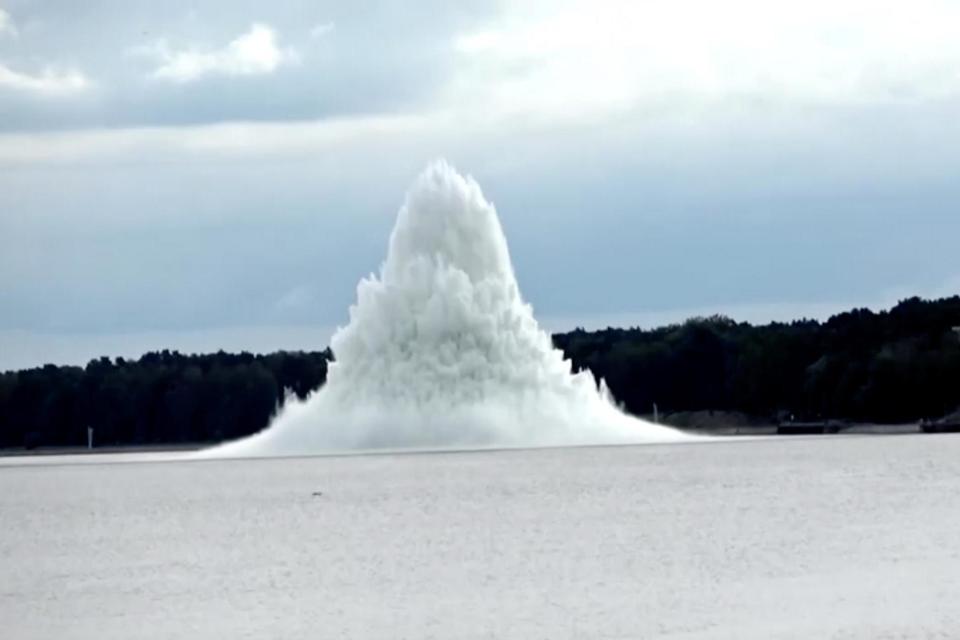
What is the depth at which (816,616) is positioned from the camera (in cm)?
4200

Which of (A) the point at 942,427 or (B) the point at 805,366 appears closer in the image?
(A) the point at 942,427

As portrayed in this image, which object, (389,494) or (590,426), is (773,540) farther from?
(590,426)

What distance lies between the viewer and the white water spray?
108m

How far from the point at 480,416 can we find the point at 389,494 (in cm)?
1794

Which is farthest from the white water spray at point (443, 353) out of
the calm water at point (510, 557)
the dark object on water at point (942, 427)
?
the dark object on water at point (942, 427)

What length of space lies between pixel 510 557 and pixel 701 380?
378 ft

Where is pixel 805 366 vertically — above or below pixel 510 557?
above

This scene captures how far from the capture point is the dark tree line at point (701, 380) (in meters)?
149

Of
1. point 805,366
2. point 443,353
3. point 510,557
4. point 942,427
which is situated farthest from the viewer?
point 805,366

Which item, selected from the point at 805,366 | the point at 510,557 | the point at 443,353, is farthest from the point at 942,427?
the point at 510,557

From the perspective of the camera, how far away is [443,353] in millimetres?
108250

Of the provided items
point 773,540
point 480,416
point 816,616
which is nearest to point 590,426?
point 480,416

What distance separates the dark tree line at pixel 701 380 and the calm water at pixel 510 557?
140 ft

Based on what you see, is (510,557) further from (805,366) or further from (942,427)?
(805,366)
